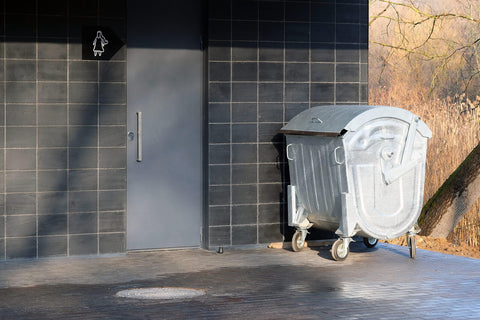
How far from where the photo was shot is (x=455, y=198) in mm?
11219

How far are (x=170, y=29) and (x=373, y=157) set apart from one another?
2.57 metres

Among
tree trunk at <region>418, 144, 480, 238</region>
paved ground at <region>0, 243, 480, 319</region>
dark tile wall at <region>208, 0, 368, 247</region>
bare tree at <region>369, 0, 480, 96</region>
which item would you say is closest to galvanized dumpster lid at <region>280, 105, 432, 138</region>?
dark tile wall at <region>208, 0, 368, 247</region>

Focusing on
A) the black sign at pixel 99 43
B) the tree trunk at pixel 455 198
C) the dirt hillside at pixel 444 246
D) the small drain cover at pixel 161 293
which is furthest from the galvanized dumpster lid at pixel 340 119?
the tree trunk at pixel 455 198

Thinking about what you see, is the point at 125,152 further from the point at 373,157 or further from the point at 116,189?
the point at 373,157

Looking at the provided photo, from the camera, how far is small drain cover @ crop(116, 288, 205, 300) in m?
6.69

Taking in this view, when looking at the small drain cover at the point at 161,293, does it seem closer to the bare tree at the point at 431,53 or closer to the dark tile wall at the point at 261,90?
the dark tile wall at the point at 261,90

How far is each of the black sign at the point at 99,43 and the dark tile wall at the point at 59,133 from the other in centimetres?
6

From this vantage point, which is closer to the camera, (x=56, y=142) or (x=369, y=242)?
(x=56, y=142)

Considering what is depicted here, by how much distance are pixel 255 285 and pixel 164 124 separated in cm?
244

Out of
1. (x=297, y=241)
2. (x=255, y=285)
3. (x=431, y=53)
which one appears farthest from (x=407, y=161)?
(x=431, y=53)

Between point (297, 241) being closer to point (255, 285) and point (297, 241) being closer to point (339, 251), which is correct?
point (339, 251)

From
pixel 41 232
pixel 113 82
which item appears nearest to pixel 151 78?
pixel 113 82

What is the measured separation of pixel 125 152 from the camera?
859cm

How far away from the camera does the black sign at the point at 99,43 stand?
27.6ft
